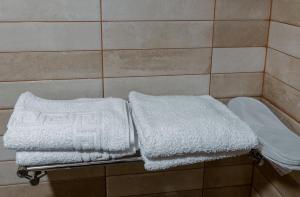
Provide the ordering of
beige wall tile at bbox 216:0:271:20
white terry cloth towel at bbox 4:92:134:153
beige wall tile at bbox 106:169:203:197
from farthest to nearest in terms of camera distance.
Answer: beige wall tile at bbox 106:169:203:197, beige wall tile at bbox 216:0:271:20, white terry cloth towel at bbox 4:92:134:153

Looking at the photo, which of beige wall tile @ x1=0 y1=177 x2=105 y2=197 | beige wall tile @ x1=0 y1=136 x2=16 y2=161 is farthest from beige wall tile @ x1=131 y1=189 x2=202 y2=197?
beige wall tile @ x1=0 y1=136 x2=16 y2=161

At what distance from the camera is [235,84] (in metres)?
1.20

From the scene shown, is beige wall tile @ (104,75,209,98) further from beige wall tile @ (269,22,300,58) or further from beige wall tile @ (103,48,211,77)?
beige wall tile @ (269,22,300,58)

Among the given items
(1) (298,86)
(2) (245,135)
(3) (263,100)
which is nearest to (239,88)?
(3) (263,100)

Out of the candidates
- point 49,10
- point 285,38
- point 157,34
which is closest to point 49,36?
point 49,10

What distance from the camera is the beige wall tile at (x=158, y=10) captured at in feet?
3.43

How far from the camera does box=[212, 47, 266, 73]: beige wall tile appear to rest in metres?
1.16

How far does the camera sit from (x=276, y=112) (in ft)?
3.75

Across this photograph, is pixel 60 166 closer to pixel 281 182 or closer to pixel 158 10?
pixel 158 10

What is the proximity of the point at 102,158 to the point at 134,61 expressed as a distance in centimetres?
34

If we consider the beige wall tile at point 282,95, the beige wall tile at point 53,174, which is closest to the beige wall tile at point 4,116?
the beige wall tile at point 53,174

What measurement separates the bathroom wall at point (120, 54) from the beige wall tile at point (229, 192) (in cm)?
14

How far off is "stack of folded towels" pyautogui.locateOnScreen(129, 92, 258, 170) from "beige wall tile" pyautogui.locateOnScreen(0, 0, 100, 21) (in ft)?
1.02

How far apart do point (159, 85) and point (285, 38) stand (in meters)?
0.40
